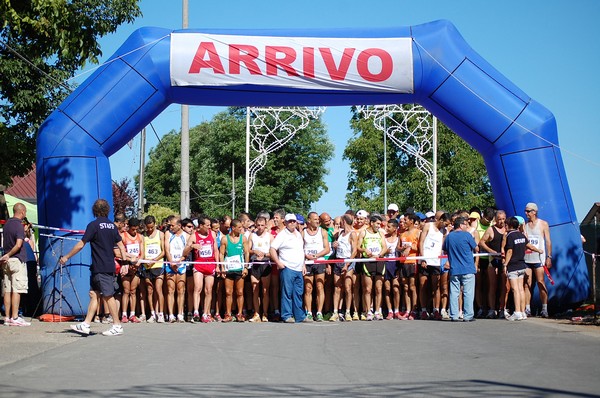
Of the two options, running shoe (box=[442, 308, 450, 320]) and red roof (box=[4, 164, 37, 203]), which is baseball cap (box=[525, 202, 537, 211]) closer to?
running shoe (box=[442, 308, 450, 320])

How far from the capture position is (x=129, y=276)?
16.2 m

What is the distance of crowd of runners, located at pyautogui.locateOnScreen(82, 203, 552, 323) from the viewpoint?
16141 millimetres

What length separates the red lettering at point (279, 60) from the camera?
16.3 m

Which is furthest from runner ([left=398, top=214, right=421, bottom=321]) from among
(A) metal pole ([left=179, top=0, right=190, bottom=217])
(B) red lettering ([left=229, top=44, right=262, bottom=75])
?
(A) metal pole ([left=179, top=0, right=190, bottom=217])

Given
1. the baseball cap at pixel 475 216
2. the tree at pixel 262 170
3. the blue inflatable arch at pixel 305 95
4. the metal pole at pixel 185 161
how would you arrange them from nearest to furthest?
the blue inflatable arch at pixel 305 95 → the baseball cap at pixel 475 216 → the metal pole at pixel 185 161 → the tree at pixel 262 170

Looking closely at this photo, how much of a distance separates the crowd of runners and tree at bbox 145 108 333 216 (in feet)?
182

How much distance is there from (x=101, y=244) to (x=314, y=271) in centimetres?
459

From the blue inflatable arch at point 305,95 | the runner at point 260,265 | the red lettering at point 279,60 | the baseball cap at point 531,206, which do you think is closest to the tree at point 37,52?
the blue inflatable arch at point 305,95

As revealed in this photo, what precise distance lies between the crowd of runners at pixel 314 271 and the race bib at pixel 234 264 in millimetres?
18

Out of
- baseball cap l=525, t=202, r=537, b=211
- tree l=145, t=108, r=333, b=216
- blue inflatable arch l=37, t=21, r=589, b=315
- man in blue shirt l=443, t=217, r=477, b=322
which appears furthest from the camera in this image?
tree l=145, t=108, r=333, b=216

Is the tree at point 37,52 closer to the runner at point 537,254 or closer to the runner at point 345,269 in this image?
the runner at point 345,269

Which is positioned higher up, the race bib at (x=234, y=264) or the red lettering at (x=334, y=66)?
the red lettering at (x=334, y=66)

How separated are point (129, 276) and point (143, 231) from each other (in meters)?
0.87

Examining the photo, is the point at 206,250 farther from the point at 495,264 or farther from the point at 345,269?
the point at 495,264
